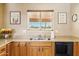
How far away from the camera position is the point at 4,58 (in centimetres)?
173

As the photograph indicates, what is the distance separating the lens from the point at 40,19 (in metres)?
5.60

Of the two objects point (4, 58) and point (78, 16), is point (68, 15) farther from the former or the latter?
point (4, 58)

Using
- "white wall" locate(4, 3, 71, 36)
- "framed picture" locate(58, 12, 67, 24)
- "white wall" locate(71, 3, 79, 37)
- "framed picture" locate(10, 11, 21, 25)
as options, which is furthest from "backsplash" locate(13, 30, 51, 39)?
"white wall" locate(71, 3, 79, 37)

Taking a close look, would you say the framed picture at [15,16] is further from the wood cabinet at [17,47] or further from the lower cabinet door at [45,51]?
the lower cabinet door at [45,51]

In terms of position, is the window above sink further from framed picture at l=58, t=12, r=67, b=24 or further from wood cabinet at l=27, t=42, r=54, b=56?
wood cabinet at l=27, t=42, r=54, b=56

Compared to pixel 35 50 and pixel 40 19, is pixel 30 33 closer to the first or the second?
pixel 40 19

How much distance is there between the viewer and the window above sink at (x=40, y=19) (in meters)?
5.61

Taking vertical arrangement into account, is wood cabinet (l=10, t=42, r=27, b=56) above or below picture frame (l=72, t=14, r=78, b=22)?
below

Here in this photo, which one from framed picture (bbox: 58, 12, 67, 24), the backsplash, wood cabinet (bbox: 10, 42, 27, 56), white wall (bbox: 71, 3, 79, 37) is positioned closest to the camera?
wood cabinet (bbox: 10, 42, 27, 56)

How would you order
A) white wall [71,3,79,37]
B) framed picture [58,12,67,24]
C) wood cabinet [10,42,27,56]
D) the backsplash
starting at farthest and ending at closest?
framed picture [58,12,67,24] < the backsplash < white wall [71,3,79,37] < wood cabinet [10,42,27,56]

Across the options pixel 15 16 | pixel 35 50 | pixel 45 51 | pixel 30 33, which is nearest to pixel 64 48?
pixel 45 51

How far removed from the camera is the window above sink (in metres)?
5.61

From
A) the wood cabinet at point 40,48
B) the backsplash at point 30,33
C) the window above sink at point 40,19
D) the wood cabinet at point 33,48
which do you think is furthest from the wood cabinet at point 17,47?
the window above sink at point 40,19

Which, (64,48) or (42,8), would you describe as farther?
(42,8)
